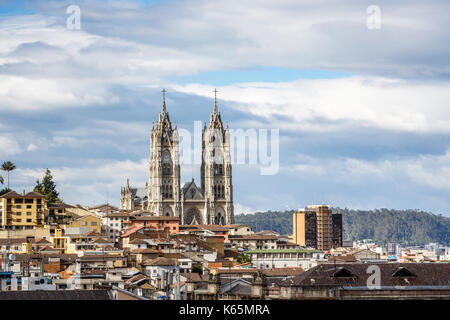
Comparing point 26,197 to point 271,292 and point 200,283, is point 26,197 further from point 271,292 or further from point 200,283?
point 271,292

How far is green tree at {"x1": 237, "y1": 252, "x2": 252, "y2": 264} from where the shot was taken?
462 feet

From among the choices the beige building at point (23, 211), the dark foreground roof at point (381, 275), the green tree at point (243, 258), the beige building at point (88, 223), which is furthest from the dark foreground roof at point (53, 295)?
the beige building at point (23, 211)

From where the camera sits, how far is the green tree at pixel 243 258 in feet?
462

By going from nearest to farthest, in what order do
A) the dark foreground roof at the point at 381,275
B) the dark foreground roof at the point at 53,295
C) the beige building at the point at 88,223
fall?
the dark foreground roof at the point at 53,295
the dark foreground roof at the point at 381,275
the beige building at the point at 88,223

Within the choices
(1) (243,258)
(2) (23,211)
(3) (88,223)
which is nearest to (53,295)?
(1) (243,258)

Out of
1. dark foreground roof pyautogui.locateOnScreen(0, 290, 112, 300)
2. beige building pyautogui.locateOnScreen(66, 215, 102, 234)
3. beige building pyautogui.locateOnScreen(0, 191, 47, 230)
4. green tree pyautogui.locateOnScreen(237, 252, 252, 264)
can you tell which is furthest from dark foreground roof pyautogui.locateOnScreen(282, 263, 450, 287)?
beige building pyautogui.locateOnScreen(0, 191, 47, 230)

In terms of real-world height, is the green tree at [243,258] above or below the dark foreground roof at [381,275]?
below

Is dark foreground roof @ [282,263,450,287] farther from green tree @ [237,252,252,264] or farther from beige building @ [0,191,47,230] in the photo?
beige building @ [0,191,47,230]

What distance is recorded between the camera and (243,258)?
467 ft

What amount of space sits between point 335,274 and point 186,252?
63883 millimetres

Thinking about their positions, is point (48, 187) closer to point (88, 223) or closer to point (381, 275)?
point (88, 223)

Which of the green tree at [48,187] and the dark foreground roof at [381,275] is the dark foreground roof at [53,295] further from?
the green tree at [48,187]

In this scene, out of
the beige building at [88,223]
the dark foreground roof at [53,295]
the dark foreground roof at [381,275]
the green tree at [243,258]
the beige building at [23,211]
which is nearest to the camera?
the dark foreground roof at [53,295]
